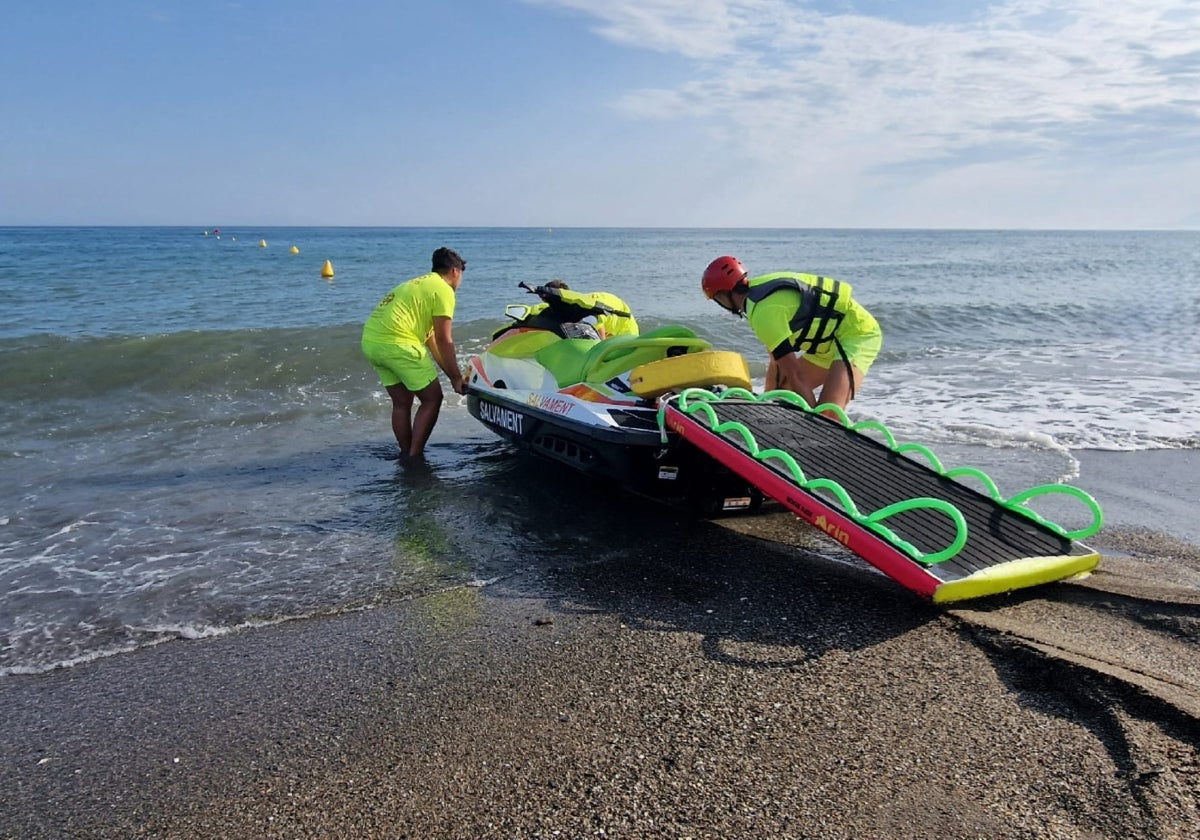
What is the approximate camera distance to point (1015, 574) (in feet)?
12.3

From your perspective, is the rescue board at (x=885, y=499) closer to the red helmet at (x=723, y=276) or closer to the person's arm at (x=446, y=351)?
the red helmet at (x=723, y=276)

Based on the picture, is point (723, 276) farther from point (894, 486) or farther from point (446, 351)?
point (446, 351)

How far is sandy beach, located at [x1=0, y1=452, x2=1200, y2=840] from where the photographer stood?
250cm

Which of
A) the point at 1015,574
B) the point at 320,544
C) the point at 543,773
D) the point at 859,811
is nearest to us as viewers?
the point at 859,811

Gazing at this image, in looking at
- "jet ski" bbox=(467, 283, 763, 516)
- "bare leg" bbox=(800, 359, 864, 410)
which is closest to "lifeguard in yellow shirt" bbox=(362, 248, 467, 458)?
"jet ski" bbox=(467, 283, 763, 516)

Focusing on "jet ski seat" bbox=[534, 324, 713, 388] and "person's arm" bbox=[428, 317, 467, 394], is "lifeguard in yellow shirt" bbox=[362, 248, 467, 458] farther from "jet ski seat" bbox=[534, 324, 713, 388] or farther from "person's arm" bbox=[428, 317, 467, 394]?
"jet ski seat" bbox=[534, 324, 713, 388]

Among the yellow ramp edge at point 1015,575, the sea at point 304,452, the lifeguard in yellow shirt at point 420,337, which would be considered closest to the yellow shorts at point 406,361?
the lifeguard in yellow shirt at point 420,337

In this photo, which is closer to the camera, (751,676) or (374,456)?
(751,676)

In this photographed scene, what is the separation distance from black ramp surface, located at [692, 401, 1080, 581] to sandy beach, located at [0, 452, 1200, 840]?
22 cm

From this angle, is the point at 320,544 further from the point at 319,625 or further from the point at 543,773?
the point at 543,773

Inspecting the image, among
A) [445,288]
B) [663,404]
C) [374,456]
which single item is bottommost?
[374,456]

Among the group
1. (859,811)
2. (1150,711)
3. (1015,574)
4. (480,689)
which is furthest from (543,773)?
(1015,574)

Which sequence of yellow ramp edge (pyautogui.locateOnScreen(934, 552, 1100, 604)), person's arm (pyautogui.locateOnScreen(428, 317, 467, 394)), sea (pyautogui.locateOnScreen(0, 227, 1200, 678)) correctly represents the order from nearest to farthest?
1. yellow ramp edge (pyautogui.locateOnScreen(934, 552, 1100, 604))
2. sea (pyautogui.locateOnScreen(0, 227, 1200, 678))
3. person's arm (pyautogui.locateOnScreen(428, 317, 467, 394))

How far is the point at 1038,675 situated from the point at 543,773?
1872mm
